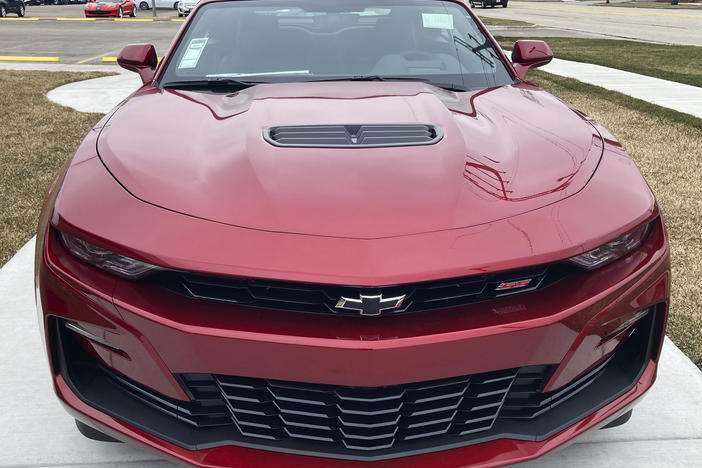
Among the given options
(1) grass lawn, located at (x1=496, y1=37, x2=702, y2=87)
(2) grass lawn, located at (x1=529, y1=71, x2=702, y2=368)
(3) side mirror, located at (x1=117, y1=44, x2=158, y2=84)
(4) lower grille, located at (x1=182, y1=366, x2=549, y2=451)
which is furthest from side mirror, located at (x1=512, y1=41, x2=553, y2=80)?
(1) grass lawn, located at (x1=496, y1=37, x2=702, y2=87)

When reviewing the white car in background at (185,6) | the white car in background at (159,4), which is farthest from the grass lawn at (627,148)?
the white car in background at (159,4)

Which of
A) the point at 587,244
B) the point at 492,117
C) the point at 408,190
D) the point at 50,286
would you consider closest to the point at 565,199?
the point at 587,244

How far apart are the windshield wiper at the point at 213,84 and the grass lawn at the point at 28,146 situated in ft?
5.14

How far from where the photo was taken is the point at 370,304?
5.26 ft

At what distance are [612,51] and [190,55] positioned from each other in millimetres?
13368

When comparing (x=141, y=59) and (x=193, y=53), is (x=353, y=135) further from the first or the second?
(x=141, y=59)

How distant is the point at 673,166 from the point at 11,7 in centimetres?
2820

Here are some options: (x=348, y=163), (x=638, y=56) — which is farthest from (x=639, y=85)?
(x=348, y=163)

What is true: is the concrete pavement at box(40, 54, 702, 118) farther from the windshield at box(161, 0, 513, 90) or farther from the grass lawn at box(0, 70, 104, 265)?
the windshield at box(161, 0, 513, 90)

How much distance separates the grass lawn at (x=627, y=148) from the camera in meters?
3.55

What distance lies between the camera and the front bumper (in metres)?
1.58

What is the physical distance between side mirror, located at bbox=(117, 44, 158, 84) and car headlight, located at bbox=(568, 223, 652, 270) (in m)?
2.36

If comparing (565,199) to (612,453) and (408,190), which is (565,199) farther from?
(612,453)

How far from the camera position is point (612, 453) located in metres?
2.20
